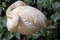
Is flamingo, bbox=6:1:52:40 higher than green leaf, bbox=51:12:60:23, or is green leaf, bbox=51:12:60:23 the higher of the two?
flamingo, bbox=6:1:52:40

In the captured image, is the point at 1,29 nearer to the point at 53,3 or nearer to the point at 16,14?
the point at 53,3

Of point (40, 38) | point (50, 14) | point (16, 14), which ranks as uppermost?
point (16, 14)

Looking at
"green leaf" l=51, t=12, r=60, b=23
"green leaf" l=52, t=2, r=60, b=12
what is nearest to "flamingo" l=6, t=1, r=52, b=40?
"green leaf" l=51, t=12, r=60, b=23

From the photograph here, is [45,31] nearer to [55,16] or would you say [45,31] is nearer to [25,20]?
[55,16]

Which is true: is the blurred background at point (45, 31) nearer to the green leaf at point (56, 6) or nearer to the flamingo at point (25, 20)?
the green leaf at point (56, 6)

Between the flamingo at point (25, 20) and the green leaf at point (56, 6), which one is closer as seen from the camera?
the flamingo at point (25, 20)

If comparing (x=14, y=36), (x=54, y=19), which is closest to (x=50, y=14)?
(x=54, y=19)

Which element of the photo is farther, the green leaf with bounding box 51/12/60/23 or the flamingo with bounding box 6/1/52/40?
the green leaf with bounding box 51/12/60/23

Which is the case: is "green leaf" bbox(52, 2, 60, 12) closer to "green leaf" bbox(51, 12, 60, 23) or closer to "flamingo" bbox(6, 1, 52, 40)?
"green leaf" bbox(51, 12, 60, 23)

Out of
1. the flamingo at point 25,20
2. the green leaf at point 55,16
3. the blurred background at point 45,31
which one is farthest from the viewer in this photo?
the blurred background at point 45,31

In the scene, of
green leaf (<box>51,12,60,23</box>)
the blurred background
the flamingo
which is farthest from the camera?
the blurred background

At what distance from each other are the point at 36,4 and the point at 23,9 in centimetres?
108

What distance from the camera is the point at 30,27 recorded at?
1771 millimetres

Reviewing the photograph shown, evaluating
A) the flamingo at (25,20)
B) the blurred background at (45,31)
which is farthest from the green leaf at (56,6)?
the flamingo at (25,20)
